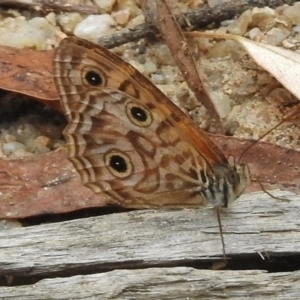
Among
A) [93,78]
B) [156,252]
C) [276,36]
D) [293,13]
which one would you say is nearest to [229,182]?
[156,252]

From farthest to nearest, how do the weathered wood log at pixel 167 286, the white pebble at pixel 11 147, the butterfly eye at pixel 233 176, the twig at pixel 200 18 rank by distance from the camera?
1. the twig at pixel 200 18
2. the white pebble at pixel 11 147
3. the butterfly eye at pixel 233 176
4. the weathered wood log at pixel 167 286

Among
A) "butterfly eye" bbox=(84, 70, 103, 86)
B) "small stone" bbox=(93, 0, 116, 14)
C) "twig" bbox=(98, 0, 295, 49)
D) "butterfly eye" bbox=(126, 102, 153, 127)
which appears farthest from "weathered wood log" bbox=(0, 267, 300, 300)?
"small stone" bbox=(93, 0, 116, 14)

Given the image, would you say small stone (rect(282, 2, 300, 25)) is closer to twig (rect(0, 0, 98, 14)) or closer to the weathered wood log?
twig (rect(0, 0, 98, 14))

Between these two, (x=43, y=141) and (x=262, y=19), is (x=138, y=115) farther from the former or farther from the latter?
(x=262, y=19)

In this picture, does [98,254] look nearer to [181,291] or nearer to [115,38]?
[181,291]

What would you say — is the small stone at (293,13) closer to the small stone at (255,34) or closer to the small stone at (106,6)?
the small stone at (255,34)

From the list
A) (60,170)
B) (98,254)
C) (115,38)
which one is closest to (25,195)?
(60,170)

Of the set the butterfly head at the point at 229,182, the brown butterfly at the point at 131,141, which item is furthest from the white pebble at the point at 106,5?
the butterfly head at the point at 229,182
